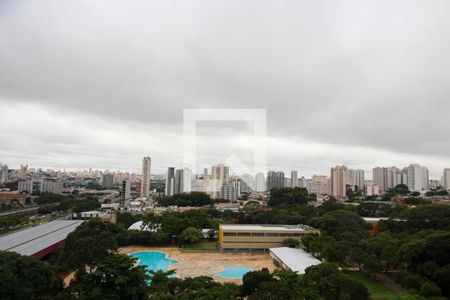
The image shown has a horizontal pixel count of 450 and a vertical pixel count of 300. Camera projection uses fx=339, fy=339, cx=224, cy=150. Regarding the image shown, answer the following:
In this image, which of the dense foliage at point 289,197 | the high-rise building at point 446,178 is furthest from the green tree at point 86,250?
the high-rise building at point 446,178

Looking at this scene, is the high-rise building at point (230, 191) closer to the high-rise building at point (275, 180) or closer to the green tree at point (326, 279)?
the high-rise building at point (275, 180)

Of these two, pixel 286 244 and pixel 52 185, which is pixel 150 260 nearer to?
pixel 286 244

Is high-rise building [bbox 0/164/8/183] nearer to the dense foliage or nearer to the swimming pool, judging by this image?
the dense foliage

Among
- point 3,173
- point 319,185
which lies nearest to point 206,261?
point 319,185

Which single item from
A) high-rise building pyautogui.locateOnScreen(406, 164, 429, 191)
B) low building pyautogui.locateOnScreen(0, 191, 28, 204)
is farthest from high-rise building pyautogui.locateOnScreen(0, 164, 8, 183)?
high-rise building pyautogui.locateOnScreen(406, 164, 429, 191)

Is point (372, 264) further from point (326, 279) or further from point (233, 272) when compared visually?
point (233, 272)

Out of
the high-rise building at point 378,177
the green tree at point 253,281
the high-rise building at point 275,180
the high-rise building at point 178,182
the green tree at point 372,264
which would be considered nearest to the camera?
the green tree at point 253,281
